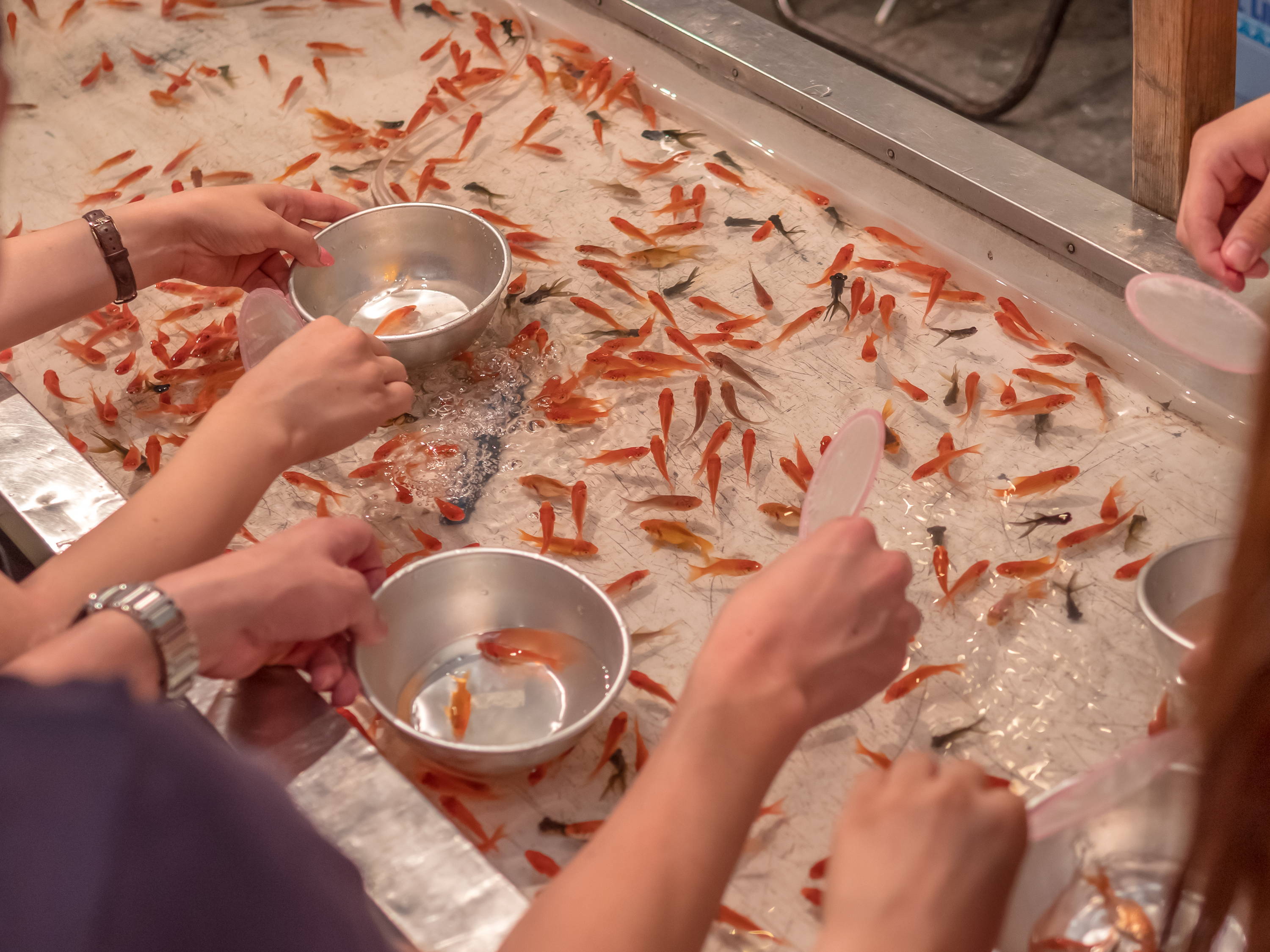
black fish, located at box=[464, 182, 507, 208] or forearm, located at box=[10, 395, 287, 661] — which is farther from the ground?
forearm, located at box=[10, 395, 287, 661]

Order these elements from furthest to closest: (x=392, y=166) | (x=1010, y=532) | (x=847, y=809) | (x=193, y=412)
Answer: (x=392, y=166) < (x=193, y=412) < (x=1010, y=532) < (x=847, y=809)

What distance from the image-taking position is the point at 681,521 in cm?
143

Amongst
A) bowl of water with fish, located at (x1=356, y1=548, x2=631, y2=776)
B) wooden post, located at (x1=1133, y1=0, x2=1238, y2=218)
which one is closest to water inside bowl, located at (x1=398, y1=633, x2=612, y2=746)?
bowl of water with fish, located at (x1=356, y1=548, x2=631, y2=776)

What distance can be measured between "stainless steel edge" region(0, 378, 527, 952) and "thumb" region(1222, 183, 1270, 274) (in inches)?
47.3

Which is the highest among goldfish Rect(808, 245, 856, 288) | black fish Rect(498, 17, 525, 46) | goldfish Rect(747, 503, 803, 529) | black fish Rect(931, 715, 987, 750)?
black fish Rect(498, 17, 525, 46)

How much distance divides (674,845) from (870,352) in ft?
3.23

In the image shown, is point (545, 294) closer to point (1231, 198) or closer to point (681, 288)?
point (681, 288)

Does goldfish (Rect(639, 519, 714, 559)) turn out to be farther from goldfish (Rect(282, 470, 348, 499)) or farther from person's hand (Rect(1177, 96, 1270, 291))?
person's hand (Rect(1177, 96, 1270, 291))

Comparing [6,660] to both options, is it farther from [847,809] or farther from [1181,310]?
[1181,310]

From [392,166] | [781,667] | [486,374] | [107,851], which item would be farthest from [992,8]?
[107,851]

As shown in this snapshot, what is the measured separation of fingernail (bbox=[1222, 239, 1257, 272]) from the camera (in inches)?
55.0

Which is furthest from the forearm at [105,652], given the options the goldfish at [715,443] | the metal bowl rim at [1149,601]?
the metal bowl rim at [1149,601]

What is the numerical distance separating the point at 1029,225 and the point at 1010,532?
574 mm

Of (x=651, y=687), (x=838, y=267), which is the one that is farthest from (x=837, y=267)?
(x=651, y=687)
